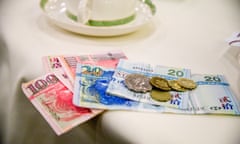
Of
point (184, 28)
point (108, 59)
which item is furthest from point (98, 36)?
point (184, 28)

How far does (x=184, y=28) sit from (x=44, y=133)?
1.29 ft

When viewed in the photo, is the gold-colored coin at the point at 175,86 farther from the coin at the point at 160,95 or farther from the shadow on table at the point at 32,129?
the shadow on table at the point at 32,129

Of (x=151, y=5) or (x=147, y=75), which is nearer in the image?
(x=147, y=75)

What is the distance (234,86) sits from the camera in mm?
567

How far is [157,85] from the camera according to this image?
0.53m

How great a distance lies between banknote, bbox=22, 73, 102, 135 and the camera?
0.48 m

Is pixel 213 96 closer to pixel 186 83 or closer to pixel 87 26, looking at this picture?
pixel 186 83

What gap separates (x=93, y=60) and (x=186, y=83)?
0.17 m

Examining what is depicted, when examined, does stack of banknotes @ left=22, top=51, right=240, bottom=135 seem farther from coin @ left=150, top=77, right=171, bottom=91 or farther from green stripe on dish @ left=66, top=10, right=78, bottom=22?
green stripe on dish @ left=66, top=10, right=78, bottom=22

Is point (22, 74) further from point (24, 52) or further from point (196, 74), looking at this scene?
point (196, 74)

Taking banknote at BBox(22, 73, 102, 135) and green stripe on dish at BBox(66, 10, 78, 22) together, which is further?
green stripe on dish at BBox(66, 10, 78, 22)

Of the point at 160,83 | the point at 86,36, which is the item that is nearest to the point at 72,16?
the point at 86,36

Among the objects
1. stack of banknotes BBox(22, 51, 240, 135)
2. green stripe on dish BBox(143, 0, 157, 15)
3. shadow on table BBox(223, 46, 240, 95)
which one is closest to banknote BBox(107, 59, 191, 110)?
stack of banknotes BBox(22, 51, 240, 135)

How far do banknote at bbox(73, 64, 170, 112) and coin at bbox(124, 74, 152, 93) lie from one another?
28 mm
